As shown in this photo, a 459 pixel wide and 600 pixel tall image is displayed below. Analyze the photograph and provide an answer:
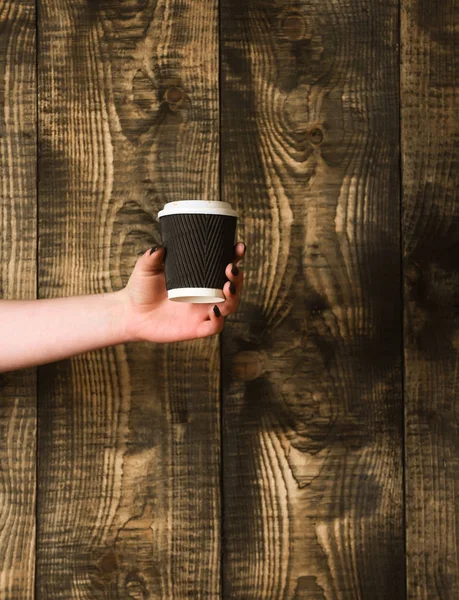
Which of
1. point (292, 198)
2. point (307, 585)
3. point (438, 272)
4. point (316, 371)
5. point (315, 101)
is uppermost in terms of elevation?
point (315, 101)

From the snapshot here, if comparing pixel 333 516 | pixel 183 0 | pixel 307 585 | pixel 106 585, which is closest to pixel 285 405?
pixel 333 516

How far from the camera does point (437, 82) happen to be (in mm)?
1308

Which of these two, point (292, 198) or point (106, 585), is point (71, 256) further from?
point (106, 585)

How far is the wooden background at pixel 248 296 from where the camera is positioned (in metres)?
1.28

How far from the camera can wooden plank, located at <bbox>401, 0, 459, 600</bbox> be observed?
1288 millimetres

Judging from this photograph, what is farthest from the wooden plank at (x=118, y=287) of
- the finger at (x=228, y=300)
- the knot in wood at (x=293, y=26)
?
the finger at (x=228, y=300)

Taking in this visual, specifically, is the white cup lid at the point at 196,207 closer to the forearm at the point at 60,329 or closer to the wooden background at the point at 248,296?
the forearm at the point at 60,329

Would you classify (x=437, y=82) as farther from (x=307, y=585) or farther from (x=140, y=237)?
(x=307, y=585)

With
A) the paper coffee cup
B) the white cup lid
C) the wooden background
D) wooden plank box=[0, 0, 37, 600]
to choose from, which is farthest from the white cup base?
wooden plank box=[0, 0, 37, 600]

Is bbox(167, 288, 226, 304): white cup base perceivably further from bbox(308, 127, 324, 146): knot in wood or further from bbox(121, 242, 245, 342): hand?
bbox(308, 127, 324, 146): knot in wood

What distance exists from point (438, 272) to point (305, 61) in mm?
516

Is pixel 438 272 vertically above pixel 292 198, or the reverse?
pixel 292 198

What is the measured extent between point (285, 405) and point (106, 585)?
0.51 meters

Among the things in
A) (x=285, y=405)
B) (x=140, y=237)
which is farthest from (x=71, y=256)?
(x=285, y=405)
